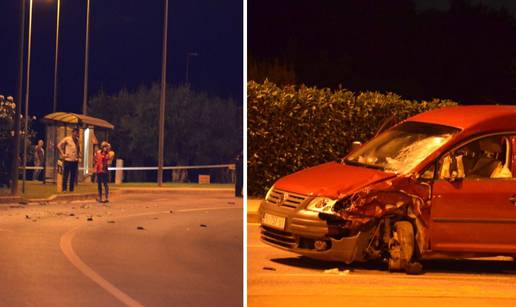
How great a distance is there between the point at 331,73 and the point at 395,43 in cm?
372

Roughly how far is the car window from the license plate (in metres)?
1.49

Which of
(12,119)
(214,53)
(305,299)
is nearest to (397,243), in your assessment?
(305,299)

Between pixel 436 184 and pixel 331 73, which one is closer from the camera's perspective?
pixel 436 184

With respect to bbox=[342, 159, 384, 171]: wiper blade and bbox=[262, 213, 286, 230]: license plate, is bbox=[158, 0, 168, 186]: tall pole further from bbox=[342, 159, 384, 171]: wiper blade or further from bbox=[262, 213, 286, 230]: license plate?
bbox=[342, 159, 384, 171]: wiper blade

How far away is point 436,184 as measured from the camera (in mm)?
10234

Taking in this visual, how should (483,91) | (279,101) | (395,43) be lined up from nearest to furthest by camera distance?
1. (279,101)
2. (483,91)
3. (395,43)

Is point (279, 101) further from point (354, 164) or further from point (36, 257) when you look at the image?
point (36, 257)

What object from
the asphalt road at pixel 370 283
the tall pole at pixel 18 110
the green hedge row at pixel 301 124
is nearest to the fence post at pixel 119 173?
the tall pole at pixel 18 110

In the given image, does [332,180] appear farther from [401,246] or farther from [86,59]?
[86,59]

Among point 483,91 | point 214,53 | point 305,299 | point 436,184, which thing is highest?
point 483,91

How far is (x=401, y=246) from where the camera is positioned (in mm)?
10297

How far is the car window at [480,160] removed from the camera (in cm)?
1039

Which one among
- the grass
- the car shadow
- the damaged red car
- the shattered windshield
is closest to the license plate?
the damaged red car

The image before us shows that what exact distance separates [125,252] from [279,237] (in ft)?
9.63
